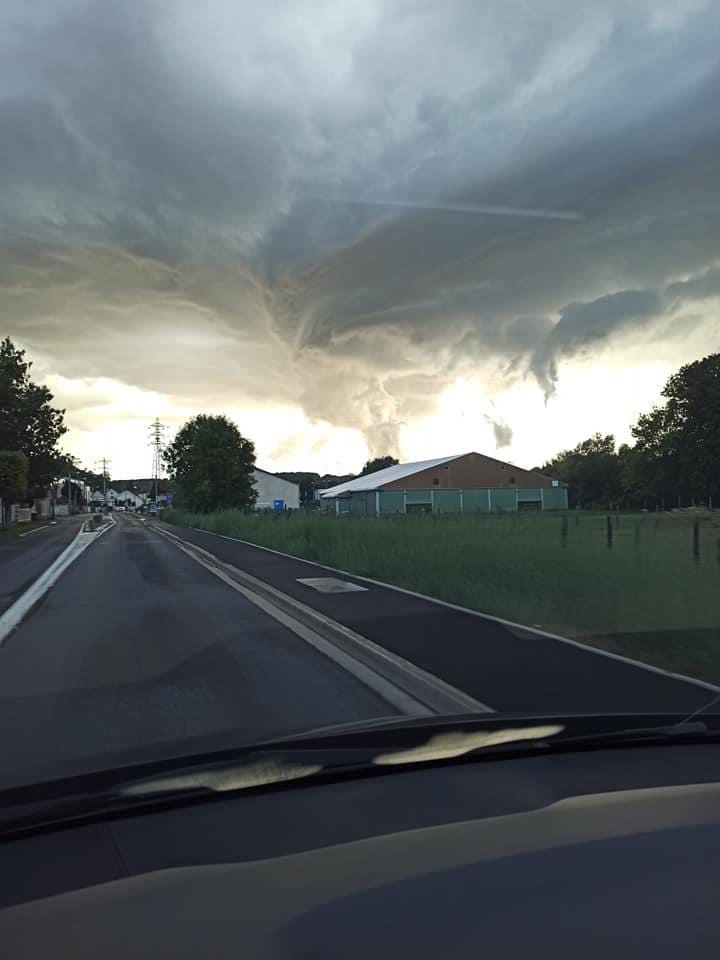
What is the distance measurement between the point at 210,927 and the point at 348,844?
0.53 metres

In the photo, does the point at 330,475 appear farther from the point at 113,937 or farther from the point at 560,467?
the point at 113,937

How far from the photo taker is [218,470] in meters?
61.8

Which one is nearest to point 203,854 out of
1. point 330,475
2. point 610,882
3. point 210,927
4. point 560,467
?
point 210,927

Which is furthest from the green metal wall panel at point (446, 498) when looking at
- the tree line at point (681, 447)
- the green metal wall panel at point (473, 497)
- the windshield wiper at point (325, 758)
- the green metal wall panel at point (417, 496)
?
the windshield wiper at point (325, 758)

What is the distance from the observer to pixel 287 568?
18.4 m

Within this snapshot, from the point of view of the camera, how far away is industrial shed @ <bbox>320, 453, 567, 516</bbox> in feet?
236

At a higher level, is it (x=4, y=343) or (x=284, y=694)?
(x=4, y=343)

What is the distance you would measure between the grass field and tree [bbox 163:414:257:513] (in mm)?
41545

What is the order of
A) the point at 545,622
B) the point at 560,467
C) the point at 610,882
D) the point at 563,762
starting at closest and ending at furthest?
the point at 610,882, the point at 563,762, the point at 545,622, the point at 560,467

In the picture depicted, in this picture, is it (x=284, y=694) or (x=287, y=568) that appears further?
(x=287, y=568)

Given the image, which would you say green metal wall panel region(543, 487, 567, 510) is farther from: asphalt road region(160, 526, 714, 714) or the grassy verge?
asphalt road region(160, 526, 714, 714)

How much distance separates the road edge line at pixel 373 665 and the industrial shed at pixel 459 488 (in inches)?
2263

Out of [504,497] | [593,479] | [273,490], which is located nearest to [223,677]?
[504,497]

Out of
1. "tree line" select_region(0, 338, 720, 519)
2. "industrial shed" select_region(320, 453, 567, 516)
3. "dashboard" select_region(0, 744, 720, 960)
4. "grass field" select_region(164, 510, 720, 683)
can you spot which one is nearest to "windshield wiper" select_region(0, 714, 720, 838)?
"dashboard" select_region(0, 744, 720, 960)
